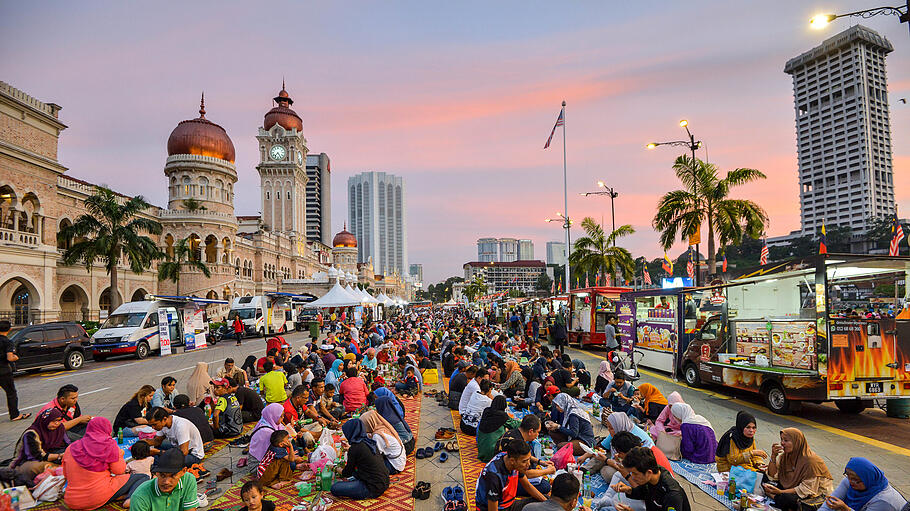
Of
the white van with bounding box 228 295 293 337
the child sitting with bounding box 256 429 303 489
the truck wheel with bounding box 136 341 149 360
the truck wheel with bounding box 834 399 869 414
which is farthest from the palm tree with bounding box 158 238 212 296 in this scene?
the truck wheel with bounding box 834 399 869 414

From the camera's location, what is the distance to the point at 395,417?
7473 mm

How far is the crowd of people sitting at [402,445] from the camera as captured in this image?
14.6ft

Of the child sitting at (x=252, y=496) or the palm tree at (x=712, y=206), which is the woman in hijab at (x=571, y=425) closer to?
the child sitting at (x=252, y=496)

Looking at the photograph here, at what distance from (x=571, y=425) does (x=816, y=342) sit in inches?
209

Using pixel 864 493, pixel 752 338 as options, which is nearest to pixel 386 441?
pixel 864 493

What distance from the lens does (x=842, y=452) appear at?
710 cm

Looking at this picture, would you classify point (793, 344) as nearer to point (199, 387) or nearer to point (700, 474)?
point (700, 474)

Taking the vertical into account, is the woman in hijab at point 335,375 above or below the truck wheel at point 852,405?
above

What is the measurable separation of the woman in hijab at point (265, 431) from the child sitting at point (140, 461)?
1260 mm

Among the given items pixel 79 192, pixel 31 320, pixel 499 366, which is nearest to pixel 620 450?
pixel 499 366

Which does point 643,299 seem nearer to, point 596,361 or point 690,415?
point 596,361

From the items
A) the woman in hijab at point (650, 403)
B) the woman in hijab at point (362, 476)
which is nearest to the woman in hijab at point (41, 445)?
the woman in hijab at point (362, 476)

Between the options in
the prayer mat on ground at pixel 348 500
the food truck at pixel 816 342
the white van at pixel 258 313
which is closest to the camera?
the prayer mat on ground at pixel 348 500

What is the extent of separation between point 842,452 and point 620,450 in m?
4.75
